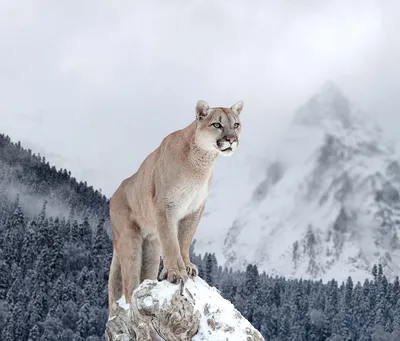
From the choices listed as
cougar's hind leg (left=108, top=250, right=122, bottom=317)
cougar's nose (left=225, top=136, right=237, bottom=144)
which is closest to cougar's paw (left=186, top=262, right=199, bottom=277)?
cougar's hind leg (left=108, top=250, right=122, bottom=317)

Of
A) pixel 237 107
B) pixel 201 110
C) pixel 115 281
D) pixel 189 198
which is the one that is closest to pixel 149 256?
pixel 115 281

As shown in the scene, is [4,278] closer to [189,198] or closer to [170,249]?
[189,198]

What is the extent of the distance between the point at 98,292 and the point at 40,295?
15.1 metres

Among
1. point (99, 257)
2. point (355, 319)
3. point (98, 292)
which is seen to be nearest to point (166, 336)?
point (98, 292)

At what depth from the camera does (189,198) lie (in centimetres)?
1422

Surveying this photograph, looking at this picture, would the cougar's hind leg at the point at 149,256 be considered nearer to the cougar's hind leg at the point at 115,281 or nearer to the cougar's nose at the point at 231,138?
the cougar's hind leg at the point at 115,281

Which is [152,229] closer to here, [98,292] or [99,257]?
[98,292]

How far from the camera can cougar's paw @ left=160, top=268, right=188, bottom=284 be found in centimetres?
1357

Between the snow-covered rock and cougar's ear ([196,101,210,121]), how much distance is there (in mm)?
3467

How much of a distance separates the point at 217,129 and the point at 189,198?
1.66 meters

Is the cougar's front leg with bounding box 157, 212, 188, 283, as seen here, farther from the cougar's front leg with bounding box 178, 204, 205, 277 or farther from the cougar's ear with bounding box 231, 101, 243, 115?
the cougar's ear with bounding box 231, 101, 243, 115

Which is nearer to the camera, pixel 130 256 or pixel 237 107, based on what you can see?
pixel 237 107

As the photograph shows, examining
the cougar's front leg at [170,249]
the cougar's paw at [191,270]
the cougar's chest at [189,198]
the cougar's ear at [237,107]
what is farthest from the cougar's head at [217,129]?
the cougar's paw at [191,270]

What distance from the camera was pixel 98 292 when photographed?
174500 mm
